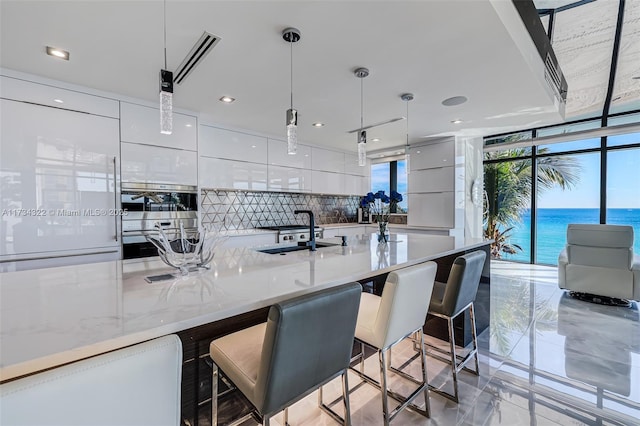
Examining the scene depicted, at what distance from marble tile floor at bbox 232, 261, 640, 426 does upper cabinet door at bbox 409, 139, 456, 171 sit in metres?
2.36

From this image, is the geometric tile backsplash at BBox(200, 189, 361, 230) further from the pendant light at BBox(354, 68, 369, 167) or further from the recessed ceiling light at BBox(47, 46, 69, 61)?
the pendant light at BBox(354, 68, 369, 167)

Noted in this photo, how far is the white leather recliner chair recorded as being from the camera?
3355 millimetres

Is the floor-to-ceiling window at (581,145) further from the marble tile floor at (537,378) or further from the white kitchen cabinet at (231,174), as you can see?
the white kitchen cabinet at (231,174)

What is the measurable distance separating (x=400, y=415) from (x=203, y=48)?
7.59 feet

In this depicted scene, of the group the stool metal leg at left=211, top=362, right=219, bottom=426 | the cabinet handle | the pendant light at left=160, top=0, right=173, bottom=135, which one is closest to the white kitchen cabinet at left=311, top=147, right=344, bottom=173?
the cabinet handle

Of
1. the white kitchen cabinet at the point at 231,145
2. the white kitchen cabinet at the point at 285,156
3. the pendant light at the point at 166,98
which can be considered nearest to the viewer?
the pendant light at the point at 166,98

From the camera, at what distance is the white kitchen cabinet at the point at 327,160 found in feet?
15.8

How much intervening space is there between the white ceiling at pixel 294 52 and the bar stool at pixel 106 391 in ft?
5.54

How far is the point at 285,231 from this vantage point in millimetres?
4051

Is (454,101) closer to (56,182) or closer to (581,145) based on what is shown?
(581,145)

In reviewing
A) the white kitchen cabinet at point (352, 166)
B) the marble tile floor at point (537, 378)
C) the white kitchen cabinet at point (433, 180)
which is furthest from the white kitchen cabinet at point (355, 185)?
the marble tile floor at point (537, 378)

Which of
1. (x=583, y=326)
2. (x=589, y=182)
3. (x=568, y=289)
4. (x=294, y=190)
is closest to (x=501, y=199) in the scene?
(x=589, y=182)

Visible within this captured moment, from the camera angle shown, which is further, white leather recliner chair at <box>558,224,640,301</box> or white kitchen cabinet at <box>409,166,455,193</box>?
white kitchen cabinet at <box>409,166,455,193</box>

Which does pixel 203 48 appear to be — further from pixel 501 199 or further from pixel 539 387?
pixel 501 199
